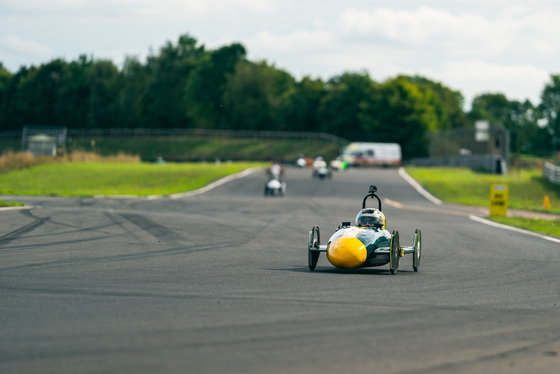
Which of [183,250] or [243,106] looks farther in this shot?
[243,106]

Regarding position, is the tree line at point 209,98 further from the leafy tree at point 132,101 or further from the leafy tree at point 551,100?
the leafy tree at point 551,100

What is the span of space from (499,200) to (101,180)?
23.3m

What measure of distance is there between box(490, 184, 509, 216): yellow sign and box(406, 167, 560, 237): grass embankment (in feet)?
3.76

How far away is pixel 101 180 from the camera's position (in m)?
46.3

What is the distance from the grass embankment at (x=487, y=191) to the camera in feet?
118

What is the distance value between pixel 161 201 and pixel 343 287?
2371 cm

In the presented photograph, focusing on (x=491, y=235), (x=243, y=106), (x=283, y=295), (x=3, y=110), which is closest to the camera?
(x=283, y=295)

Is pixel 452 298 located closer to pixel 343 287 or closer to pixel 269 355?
pixel 343 287

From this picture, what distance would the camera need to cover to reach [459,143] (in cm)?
8050

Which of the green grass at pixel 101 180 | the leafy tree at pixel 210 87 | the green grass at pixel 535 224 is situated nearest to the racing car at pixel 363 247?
the green grass at pixel 535 224

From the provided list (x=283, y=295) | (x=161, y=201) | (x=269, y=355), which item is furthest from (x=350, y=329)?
(x=161, y=201)

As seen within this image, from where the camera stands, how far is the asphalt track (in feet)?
23.4

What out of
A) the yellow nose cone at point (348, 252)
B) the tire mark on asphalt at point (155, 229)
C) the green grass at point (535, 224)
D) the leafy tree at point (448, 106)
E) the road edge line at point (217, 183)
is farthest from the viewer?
the leafy tree at point (448, 106)

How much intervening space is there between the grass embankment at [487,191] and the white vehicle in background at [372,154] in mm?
20271
